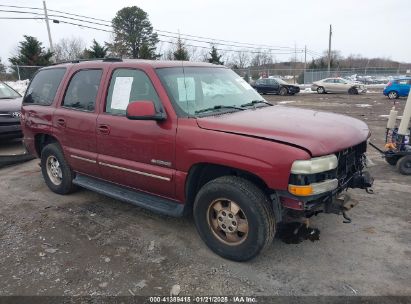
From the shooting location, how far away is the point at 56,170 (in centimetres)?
536

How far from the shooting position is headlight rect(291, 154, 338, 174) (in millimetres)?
2879

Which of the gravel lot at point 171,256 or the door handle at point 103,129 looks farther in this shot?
the door handle at point 103,129

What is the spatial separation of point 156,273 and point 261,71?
134ft

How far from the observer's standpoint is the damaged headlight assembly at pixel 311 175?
9.45 ft

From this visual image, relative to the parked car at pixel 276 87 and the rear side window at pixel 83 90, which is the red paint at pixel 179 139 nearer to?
the rear side window at pixel 83 90

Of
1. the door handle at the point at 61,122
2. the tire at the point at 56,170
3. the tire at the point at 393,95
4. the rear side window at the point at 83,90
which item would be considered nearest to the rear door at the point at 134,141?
the rear side window at the point at 83,90

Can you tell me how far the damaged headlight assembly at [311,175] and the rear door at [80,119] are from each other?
8.35 feet

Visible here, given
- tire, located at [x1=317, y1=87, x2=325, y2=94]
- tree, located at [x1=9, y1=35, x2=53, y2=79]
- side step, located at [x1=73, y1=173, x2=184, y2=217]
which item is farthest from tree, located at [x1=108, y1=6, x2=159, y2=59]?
Result: side step, located at [x1=73, y1=173, x2=184, y2=217]

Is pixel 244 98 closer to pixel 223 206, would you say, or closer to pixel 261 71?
pixel 223 206

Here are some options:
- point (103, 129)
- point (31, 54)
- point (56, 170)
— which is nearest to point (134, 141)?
point (103, 129)

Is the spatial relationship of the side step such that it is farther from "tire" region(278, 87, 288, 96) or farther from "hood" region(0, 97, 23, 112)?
"tire" region(278, 87, 288, 96)

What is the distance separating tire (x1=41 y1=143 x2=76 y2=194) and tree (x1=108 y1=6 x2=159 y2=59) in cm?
3605

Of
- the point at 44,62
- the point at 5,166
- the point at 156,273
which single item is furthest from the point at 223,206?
the point at 44,62

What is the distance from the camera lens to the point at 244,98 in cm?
430
